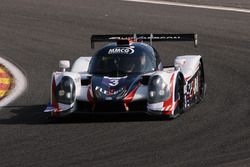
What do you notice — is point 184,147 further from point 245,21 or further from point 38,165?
point 245,21

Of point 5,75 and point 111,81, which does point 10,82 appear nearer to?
point 5,75

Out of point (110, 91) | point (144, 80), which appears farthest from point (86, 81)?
point (144, 80)

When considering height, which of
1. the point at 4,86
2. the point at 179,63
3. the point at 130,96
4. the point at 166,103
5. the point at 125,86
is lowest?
the point at 4,86

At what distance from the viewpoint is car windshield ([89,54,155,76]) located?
1553 cm

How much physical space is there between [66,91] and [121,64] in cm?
117

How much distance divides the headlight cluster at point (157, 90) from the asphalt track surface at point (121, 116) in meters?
0.36

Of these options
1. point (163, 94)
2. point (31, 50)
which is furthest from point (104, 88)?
point (31, 50)

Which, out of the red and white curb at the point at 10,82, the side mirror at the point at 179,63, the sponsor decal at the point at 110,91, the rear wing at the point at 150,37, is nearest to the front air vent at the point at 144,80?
the sponsor decal at the point at 110,91

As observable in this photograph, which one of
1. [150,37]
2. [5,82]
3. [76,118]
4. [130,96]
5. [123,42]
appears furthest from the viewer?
[5,82]

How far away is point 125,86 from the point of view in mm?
14828

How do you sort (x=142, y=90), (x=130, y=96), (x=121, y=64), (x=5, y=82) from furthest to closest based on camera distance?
(x=5, y=82) < (x=121, y=64) < (x=142, y=90) < (x=130, y=96)

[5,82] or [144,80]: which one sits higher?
[144,80]

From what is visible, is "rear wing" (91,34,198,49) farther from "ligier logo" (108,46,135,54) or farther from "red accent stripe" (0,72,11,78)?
"red accent stripe" (0,72,11,78)

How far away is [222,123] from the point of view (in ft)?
46.3
